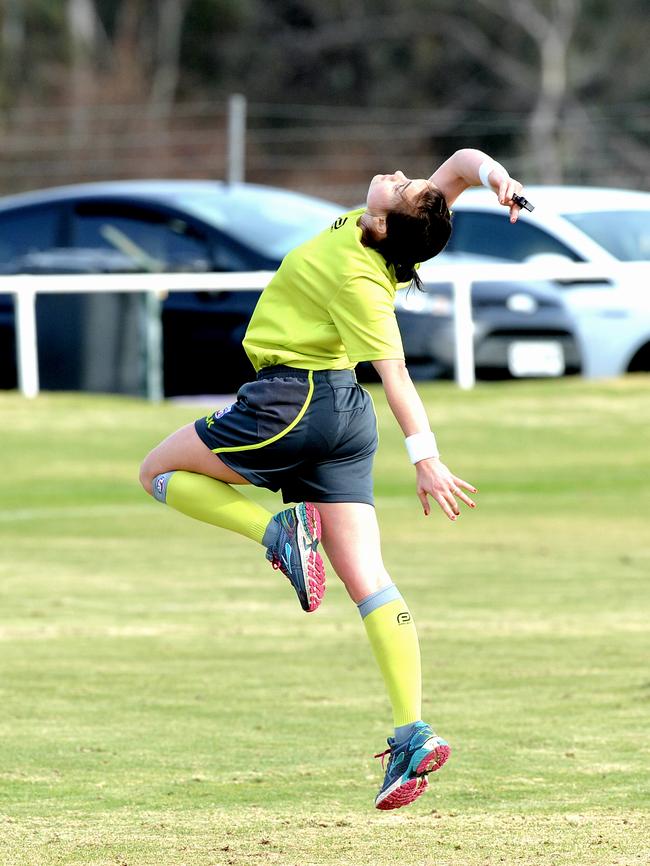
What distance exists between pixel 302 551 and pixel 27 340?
1061 centimetres

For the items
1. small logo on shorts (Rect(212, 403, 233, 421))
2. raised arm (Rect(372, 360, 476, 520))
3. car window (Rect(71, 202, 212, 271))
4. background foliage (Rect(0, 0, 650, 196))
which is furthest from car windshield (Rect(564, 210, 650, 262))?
background foliage (Rect(0, 0, 650, 196))

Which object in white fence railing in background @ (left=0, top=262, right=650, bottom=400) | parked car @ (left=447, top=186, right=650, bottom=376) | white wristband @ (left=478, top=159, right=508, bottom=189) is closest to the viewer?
white wristband @ (left=478, top=159, right=508, bottom=189)

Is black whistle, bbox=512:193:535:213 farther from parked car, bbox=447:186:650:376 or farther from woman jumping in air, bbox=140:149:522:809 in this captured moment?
parked car, bbox=447:186:650:376

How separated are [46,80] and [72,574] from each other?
3823 centimetres

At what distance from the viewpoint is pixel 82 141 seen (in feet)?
Answer: 112

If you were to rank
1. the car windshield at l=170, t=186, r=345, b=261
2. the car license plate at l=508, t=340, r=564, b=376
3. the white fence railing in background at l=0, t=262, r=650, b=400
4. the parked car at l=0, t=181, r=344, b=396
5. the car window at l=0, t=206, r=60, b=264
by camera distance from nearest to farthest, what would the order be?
the white fence railing in background at l=0, t=262, r=650, b=400 < the car windshield at l=170, t=186, r=345, b=261 < the parked car at l=0, t=181, r=344, b=396 < the car window at l=0, t=206, r=60, b=264 < the car license plate at l=508, t=340, r=564, b=376

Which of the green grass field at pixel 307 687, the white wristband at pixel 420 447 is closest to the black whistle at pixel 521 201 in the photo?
the white wristband at pixel 420 447

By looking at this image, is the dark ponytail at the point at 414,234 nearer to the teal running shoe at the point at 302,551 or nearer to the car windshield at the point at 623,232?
the teal running shoe at the point at 302,551

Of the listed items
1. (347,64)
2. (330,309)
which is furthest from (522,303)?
(347,64)

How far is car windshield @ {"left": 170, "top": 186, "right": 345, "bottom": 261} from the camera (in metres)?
14.8

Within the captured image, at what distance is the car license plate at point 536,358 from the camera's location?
1564cm

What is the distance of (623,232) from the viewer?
10711 millimetres

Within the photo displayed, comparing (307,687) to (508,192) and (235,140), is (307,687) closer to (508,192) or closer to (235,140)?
(508,192)

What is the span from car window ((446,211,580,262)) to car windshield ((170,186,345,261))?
1.15 meters
